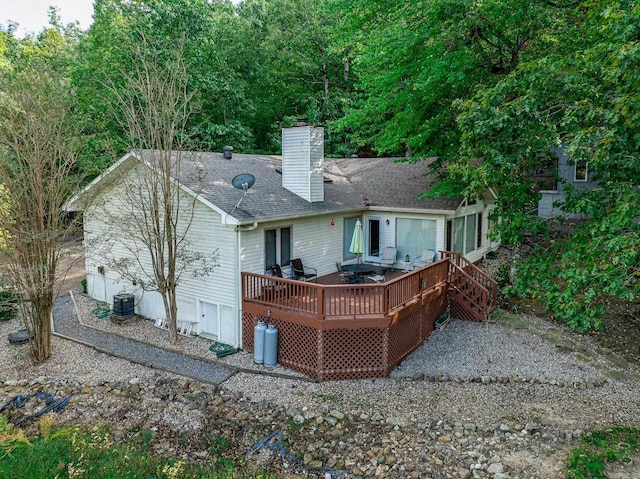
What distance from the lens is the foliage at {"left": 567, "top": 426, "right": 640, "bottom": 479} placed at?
642 cm

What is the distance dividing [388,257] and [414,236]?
119cm

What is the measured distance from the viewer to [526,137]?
8922mm

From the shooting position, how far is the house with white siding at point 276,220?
11062 millimetres

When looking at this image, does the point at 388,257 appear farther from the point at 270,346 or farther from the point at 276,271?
the point at 270,346

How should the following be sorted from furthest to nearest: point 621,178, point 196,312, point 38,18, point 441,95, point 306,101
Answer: point 38,18 < point 306,101 < point 441,95 < point 196,312 < point 621,178

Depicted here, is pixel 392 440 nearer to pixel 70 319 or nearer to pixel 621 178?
pixel 621 178

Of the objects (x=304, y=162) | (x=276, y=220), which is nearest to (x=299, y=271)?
(x=276, y=220)

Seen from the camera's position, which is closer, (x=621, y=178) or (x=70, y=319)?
(x=621, y=178)

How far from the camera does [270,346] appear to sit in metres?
10.1

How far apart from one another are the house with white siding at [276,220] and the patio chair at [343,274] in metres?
0.20

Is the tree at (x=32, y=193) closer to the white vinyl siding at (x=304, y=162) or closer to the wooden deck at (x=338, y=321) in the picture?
the wooden deck at (x=338, y=321)

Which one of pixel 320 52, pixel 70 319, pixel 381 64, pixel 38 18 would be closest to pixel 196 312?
pixel 70 319

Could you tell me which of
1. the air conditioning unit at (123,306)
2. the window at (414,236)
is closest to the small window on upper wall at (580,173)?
the window at (414,236)

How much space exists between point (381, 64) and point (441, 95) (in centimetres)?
217
